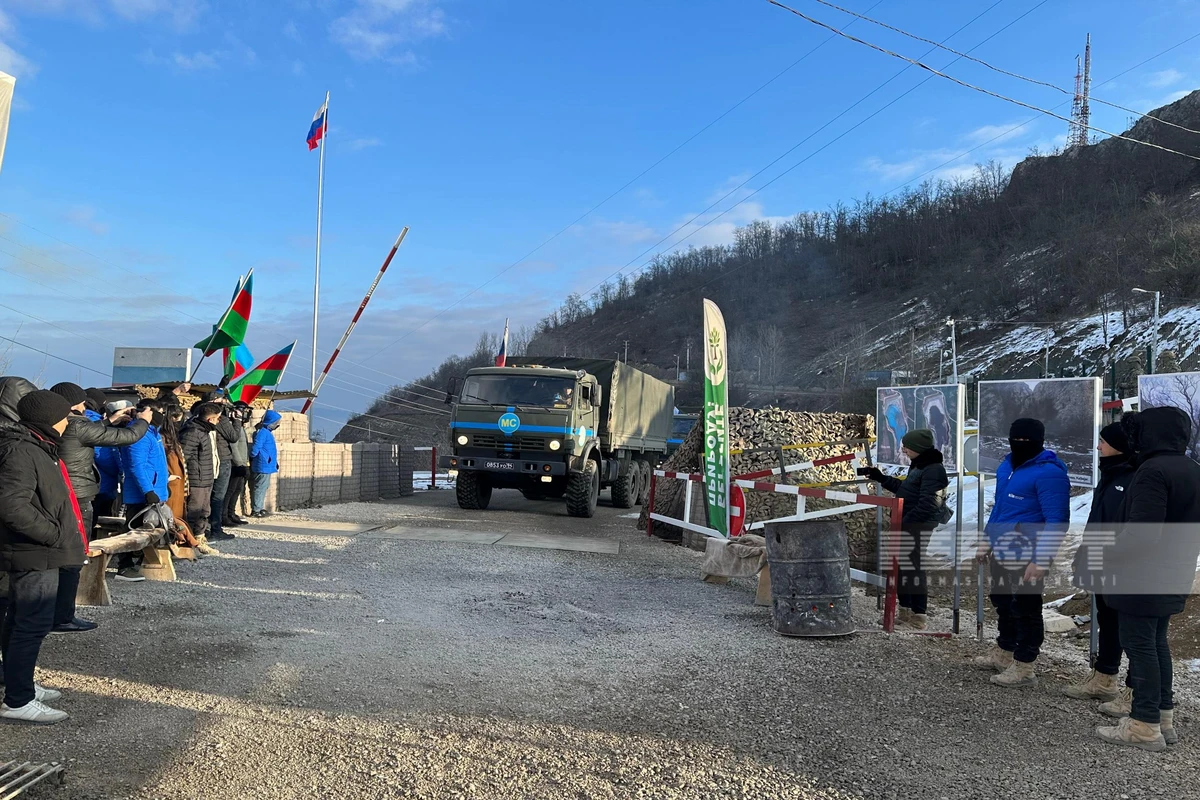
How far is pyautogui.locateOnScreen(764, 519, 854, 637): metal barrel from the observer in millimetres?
6000

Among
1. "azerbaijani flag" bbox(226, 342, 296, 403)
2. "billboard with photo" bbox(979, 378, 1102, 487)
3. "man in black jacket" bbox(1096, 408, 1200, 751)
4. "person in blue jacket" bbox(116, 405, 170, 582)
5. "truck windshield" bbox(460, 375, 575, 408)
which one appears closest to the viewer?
"man in black jacket" bbox(1096, 408, 1200, 751)

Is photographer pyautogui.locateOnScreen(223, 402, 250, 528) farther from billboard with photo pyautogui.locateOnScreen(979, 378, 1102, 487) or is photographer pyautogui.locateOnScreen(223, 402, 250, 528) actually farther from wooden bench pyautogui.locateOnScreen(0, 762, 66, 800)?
billboard with photo pyautogui.locateOnScreen(979, 378, 1102, 487)

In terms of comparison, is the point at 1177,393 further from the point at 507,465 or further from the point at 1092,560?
the point at 507,465

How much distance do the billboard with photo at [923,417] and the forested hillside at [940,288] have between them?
38548mm

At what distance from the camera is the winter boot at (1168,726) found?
4125 mm

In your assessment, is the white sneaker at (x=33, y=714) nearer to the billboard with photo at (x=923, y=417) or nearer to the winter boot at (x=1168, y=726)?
the winter boot at (x=1168, y=726)

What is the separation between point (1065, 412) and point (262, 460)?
9.87 metres

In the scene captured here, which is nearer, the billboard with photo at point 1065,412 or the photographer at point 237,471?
the billboard with photo at point 1065,412

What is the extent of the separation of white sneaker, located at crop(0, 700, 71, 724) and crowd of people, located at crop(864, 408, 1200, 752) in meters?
5.02

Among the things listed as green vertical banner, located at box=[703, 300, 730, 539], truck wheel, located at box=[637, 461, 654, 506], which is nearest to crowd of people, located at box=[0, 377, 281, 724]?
green vertical banner, located at box=[703, 300, 730, 539]

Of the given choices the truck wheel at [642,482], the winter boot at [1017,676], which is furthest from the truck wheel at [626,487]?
the winter boot at [1017,676]

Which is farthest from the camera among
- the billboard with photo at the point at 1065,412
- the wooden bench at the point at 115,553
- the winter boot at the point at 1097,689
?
the billboard with photo at the point at 1065,412

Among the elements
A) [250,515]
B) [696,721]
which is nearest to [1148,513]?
[696,721]

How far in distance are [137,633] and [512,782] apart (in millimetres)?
3279
